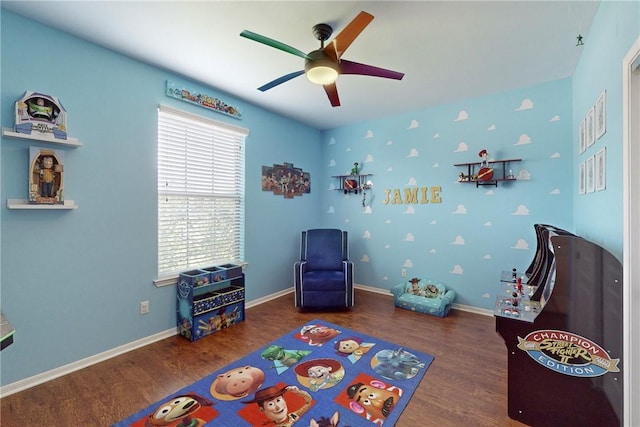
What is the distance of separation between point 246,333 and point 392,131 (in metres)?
3.30

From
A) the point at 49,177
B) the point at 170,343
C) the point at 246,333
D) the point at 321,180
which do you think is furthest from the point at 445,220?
the point at 49,177

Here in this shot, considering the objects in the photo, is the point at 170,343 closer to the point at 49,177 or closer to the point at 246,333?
the point at 246,333

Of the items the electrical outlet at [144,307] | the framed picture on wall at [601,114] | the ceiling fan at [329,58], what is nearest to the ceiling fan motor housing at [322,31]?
the ceiling fan at [329,58]

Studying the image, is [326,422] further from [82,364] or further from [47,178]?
[47,178]

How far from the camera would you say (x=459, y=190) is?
3578 mm

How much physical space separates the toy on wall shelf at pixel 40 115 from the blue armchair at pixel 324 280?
2599mm

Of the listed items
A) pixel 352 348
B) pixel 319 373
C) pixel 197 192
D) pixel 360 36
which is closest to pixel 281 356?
pixel 319 373

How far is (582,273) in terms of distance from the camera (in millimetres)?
1532

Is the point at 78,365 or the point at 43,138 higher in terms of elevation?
the point at 43,138

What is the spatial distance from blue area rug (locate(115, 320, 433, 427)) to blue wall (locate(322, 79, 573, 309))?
160cm

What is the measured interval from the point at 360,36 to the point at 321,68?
56 centimetres

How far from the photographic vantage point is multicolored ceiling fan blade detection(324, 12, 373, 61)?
158 centimetres

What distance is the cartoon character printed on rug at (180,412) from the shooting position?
5.48 ft

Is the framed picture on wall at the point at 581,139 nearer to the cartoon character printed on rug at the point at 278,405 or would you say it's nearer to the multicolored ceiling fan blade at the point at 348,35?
the multicolored ceiling fan blade at the point at 348,35
